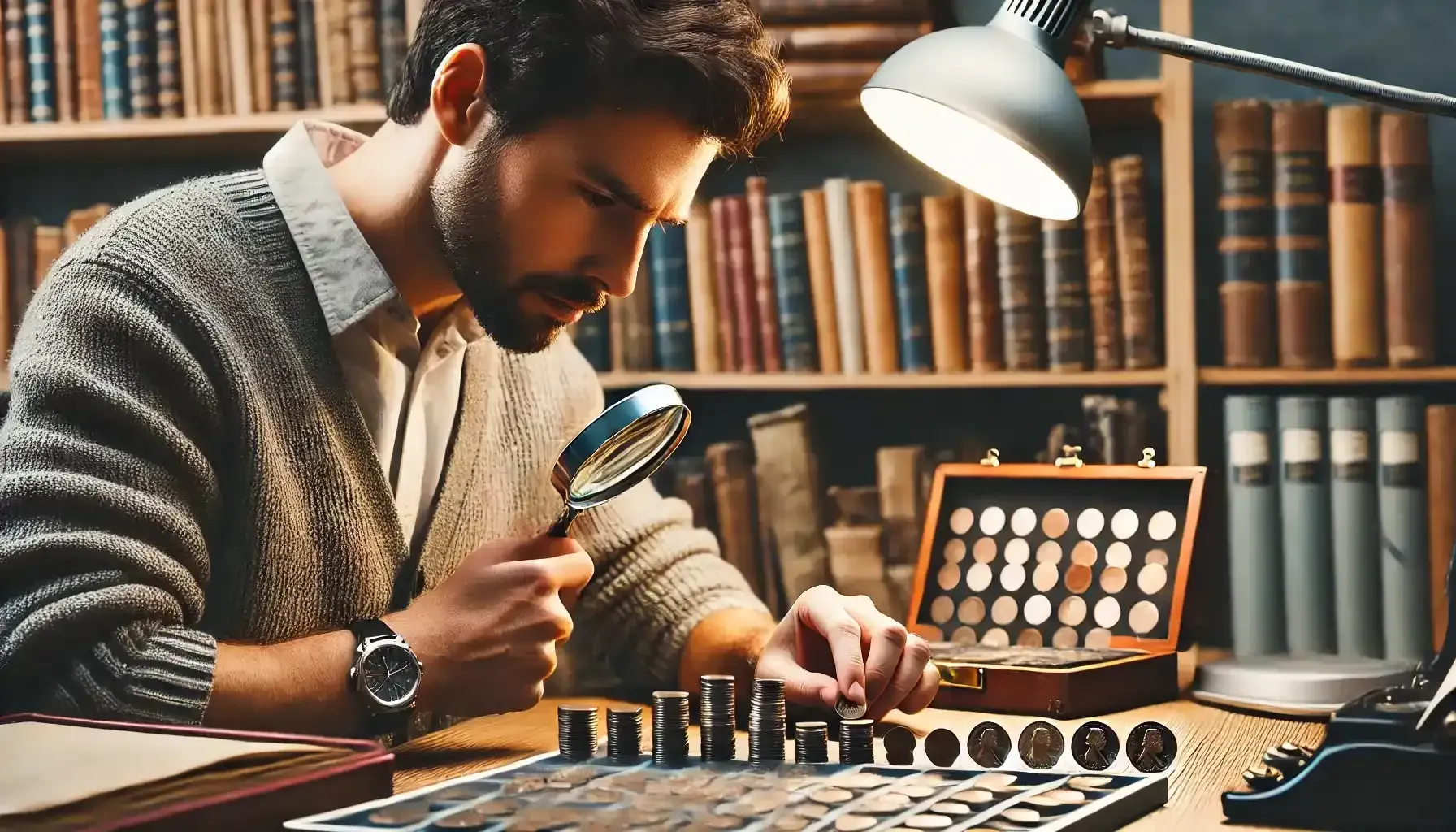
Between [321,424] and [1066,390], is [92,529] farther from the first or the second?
[1066,390]

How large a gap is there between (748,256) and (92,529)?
1.16 metres

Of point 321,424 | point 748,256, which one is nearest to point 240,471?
point 321,424

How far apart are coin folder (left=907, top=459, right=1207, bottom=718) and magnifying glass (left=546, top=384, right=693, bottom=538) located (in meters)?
0.45

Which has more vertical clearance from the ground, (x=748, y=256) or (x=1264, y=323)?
(x=748, y=256)

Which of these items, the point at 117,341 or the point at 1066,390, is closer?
the point at 117,341

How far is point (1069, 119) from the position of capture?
4.12 feet

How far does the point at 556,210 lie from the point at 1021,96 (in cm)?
46

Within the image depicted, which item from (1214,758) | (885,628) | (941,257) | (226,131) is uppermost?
(226,131)

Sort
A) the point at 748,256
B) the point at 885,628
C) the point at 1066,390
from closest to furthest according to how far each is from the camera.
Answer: the point at 885,628 < the point at 748,256 < the point at 1066,390

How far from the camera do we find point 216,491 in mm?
1368

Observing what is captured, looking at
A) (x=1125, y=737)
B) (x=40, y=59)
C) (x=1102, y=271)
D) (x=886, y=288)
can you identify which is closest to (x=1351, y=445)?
(x=1102, y=271)

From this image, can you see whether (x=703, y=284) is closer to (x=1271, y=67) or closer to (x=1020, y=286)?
(x=1020, y=286)

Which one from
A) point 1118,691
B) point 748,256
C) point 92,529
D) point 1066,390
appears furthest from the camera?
point 1066,390

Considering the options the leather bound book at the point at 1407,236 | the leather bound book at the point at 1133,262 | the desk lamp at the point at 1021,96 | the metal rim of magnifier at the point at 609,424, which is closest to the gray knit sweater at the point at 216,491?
the metal rim of magnifier at the point at 609,424
